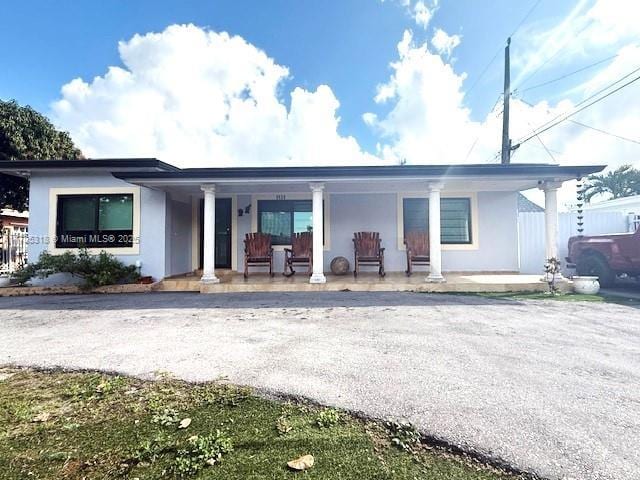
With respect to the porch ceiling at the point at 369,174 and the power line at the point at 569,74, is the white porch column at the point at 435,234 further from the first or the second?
the power line at the point at 569,74

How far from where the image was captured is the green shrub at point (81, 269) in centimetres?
696

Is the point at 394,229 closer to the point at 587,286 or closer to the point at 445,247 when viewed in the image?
the point at 445,247

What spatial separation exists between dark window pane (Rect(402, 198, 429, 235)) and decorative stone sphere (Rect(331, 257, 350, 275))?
1.85m

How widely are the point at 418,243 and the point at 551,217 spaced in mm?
2712

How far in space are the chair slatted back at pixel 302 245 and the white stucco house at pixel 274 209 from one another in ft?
1.76

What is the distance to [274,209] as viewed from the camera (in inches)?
347

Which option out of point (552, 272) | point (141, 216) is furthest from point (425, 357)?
point (141, 216)

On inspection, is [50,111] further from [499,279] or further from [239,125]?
[499,279]

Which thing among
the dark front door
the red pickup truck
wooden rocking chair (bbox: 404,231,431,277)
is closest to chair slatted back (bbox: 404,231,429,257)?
wooden rocking chair (bbox: 404,231,431,277)

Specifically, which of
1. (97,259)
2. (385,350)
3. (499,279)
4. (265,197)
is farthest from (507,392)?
(97,259)

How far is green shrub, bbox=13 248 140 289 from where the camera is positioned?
6.96 metres

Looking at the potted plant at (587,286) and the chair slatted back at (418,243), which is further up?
the chair slatted back at (418,243)

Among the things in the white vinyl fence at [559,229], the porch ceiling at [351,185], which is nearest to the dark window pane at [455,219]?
the porch ceiling at [351,185]

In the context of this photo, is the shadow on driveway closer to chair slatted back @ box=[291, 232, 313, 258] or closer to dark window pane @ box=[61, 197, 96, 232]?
chair slatted back @ box=[291, 232, 313, 258]
